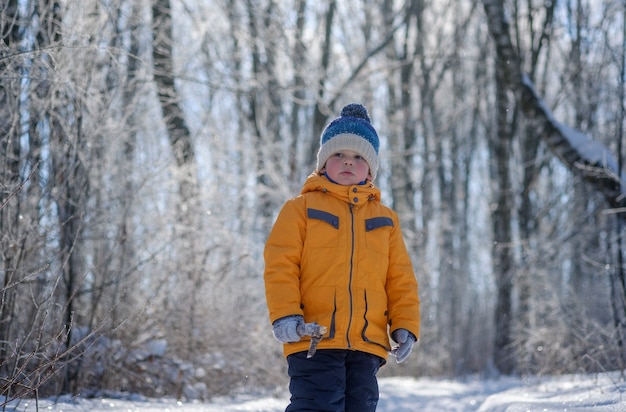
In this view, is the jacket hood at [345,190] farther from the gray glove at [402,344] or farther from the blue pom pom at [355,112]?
the gray glove at [402,344]

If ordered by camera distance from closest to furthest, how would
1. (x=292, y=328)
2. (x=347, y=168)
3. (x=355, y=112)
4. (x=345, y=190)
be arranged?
(x=292, y=328)
(x=345, y=190)
(x=347, y=168)
(x=355, y=112)

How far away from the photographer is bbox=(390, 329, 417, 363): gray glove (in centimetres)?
325

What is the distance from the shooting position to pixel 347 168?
3521mm

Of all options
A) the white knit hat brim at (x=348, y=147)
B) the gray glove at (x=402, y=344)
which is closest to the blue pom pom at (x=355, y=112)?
the white knit hat brim at (x=348, y=147)

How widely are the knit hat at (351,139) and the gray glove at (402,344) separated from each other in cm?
80

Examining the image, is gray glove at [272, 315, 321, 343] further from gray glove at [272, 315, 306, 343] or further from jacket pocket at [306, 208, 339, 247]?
jacket pocket at [306, 208, 339, 247]

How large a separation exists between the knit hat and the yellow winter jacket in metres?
0.16

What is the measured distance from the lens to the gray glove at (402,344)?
3254mm

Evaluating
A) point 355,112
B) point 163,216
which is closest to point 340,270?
point 355,112

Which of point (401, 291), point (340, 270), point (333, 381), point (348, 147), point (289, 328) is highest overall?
point (348, 147)

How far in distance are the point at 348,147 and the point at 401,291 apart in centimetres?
71

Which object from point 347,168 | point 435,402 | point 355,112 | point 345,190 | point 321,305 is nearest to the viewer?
point 321,305

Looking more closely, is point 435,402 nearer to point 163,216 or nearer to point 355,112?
point 163,216

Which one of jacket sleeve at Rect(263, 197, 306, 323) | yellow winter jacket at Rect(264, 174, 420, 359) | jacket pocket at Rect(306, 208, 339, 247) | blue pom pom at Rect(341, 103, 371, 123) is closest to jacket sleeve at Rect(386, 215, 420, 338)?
yellow winter jacket at Rect(264, 174, 420, 359)
